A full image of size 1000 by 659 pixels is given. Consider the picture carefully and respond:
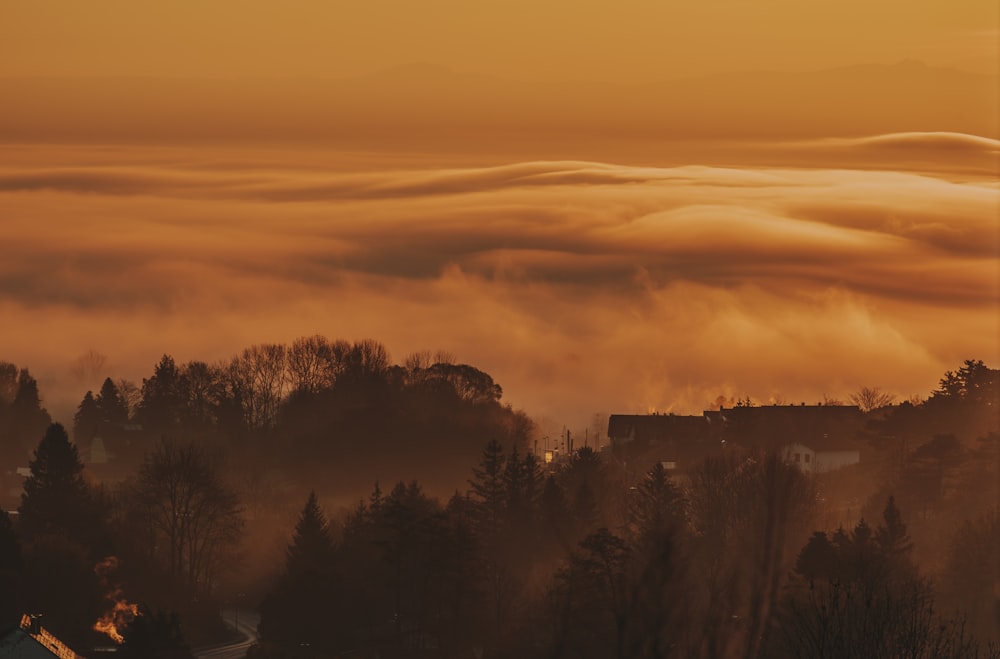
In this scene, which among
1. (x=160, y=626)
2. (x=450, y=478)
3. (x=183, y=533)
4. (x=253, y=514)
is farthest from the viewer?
(x=450, y=478)

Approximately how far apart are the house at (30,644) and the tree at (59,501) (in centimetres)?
2049

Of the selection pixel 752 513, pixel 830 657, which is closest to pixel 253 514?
pixel 752 513

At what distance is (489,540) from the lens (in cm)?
10456

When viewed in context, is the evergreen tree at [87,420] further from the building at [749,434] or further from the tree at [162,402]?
the building at [749,434]

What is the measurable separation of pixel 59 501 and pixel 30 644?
32518mm

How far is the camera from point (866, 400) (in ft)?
584

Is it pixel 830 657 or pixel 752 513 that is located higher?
pixel 752 513

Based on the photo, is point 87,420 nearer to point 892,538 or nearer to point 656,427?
point 656,427

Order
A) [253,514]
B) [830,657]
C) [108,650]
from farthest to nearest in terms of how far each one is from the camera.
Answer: [253,514], [108,650], [830,657]

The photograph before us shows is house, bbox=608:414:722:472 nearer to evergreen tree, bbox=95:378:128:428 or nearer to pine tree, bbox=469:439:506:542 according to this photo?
pine tree, bbox=469:439:506:542

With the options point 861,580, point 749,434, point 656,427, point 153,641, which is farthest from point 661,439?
point 153,641

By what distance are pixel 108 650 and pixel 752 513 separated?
3527 cm

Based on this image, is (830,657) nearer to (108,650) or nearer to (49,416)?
(108,650)

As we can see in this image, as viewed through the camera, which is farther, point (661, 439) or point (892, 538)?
point (661, 439)
